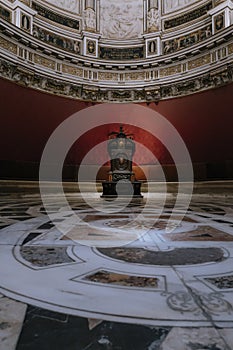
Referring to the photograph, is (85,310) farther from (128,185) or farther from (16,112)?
(16,112)

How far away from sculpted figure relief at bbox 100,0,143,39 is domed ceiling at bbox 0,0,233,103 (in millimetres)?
32

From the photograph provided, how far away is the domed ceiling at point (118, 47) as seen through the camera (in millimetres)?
7020

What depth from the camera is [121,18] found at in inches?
A: 360

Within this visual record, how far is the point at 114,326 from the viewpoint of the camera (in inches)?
19.7

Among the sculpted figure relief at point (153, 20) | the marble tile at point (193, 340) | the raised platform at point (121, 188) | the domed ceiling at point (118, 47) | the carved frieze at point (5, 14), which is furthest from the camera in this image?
the sculpted figure relief at point (153, 20)

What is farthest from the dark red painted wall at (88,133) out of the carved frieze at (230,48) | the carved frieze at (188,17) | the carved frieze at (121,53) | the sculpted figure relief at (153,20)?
the sculpted figure relief at (153,20)

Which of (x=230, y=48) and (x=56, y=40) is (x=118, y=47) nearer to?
(x=56, y=40)

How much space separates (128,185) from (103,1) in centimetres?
768

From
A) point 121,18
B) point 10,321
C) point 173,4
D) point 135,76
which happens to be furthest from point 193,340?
point 121,18

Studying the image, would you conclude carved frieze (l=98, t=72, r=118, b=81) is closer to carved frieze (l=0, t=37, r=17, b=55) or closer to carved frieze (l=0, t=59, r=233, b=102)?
carved frieze (l=0, t=59, r=233, b=102)

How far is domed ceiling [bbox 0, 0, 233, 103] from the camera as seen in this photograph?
7.02 m

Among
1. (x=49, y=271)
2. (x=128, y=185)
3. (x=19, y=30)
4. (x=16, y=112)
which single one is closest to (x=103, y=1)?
(x=19, y=30)

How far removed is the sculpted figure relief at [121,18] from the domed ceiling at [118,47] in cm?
3

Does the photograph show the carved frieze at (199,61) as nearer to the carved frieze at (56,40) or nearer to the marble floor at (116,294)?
the carved frieze at (56,40)
